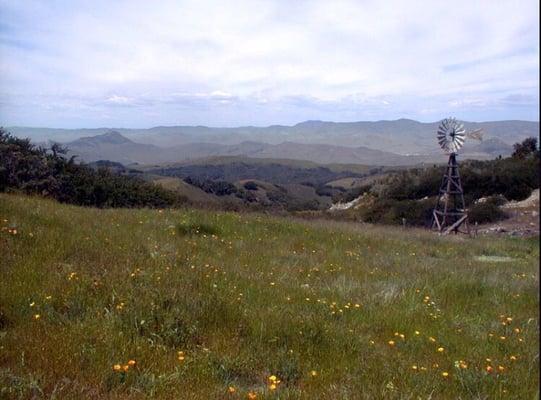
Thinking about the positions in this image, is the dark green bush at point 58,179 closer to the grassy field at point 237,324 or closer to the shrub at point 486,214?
the grassy field at point 237,324

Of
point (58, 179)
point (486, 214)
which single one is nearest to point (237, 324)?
point (58, 179)

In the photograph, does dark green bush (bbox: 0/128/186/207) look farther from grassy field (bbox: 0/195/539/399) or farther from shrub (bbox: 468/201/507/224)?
shrub (bbox: 468/201/507/224)

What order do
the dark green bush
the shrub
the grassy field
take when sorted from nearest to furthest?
the grassy field
the dark green bush
the shrub

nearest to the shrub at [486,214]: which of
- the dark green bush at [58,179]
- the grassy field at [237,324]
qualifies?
the dark green bush at [58,179]

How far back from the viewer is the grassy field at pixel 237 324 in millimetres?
3666

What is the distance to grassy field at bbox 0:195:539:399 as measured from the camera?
12.0 feet

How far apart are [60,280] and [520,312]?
19.3ft

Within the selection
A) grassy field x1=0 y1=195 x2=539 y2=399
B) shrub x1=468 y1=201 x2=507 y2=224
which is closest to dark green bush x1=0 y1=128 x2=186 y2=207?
grassy field x1=0 y1=195 x2=539 y2=399

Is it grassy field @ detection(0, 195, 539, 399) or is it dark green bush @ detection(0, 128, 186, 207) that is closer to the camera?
grassy field @ detection(0, 195, 539, 399)

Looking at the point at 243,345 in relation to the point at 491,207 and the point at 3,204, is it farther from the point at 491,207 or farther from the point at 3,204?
the point at 491,207

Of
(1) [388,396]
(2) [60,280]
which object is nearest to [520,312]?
(1) [388,396]

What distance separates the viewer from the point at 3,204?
366 inches

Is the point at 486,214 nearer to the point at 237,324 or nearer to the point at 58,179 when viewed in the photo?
the point at 58,179

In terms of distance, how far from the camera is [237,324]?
4934mm
